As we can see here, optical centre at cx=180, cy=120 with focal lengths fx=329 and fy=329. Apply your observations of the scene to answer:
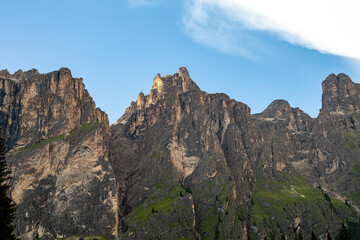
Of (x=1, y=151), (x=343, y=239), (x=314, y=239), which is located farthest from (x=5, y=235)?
(x=343, y=239)

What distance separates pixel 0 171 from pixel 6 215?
959 cm

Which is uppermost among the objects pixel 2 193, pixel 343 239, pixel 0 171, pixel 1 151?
pixel 1 151

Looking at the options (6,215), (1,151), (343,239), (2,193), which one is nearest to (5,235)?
(6,215)

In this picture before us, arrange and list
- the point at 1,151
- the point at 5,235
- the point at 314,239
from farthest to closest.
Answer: the point at 314,239 → the point at 1,151 → the point at 5,235

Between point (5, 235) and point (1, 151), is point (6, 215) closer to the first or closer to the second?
point (5, 235)

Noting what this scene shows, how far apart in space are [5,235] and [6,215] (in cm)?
424

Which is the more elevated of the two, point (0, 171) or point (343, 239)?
point (0, 171)

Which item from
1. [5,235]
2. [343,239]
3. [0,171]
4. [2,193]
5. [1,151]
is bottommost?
[343,239]

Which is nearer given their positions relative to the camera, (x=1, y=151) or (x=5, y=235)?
(x=5, y=235)

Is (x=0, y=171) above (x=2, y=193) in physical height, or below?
A: above

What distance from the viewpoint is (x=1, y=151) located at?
241 feet

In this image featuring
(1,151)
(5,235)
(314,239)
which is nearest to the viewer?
(5,235)

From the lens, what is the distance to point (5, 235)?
68625 millimetres

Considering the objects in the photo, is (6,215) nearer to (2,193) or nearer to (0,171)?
(2,193)
